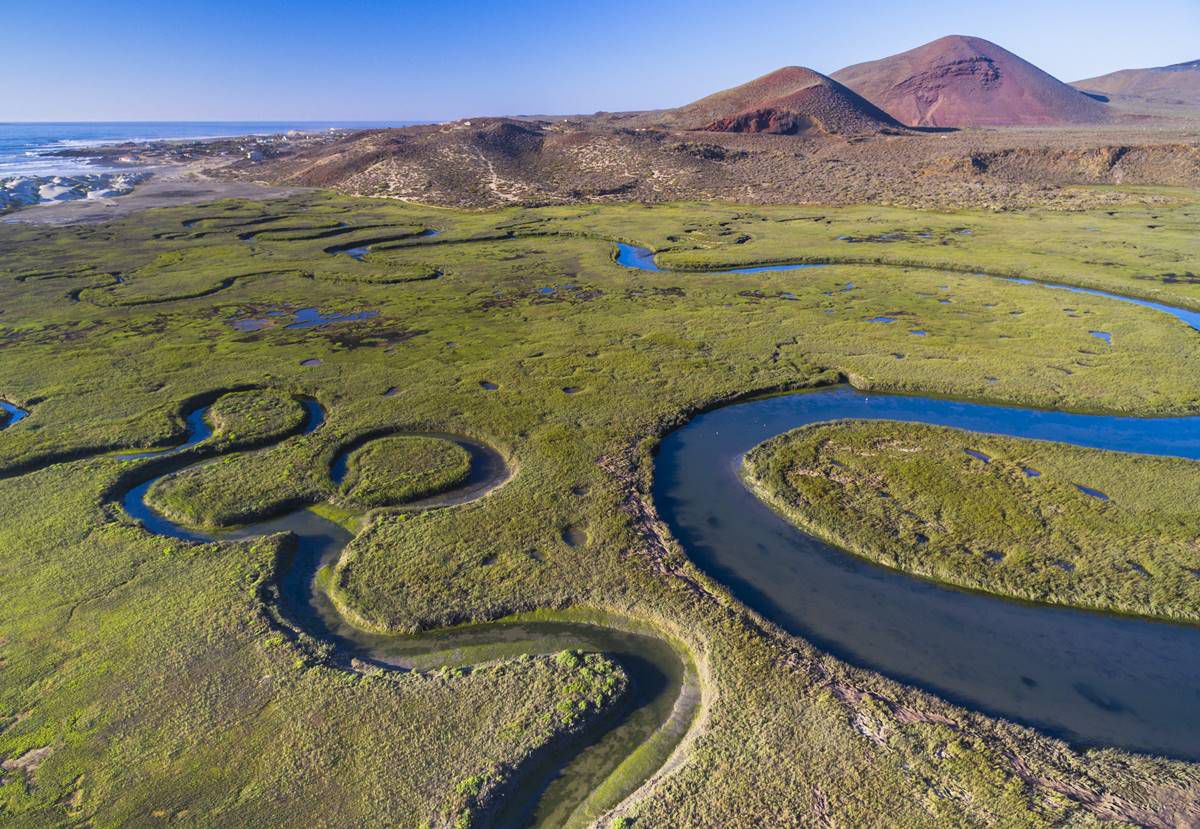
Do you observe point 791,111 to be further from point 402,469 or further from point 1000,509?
point 402,469

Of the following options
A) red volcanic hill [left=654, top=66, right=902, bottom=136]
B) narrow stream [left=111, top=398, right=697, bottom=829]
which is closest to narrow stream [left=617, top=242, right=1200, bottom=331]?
narrow stream [left=111, top=398, right=697, bottom=829]

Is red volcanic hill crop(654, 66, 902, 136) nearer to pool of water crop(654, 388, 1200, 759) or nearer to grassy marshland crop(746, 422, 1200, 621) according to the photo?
grassy marshland crop(746, 422, 1200, 621)

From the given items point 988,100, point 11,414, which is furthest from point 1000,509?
point 988,100

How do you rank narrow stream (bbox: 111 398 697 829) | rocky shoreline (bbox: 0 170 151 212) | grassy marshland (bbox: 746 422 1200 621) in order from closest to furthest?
1. narrow stream (bbox: 111 398 697 829)
2. grassy marshland (bbox: 746 422 1200 621)
3. rocky shoreline (bbox: 0 170 151 212)

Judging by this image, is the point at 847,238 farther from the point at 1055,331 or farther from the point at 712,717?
the point at 712,717

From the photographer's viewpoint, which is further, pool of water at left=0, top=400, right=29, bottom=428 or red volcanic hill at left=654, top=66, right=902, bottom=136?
red volcanic hill at left=654, top=66, right=902, bottom=136

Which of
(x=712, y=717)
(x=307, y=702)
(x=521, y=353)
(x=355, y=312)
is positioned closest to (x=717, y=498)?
(x=712, y=717)

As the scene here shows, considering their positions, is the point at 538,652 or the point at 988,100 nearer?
the point at 538,652
